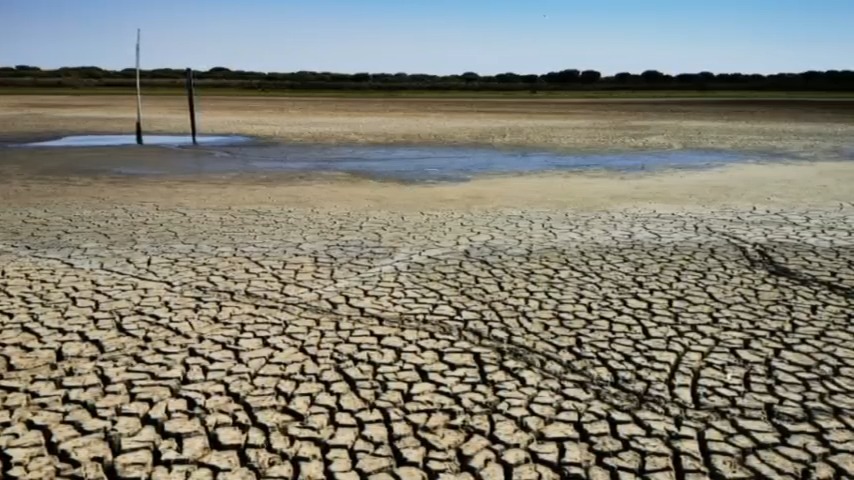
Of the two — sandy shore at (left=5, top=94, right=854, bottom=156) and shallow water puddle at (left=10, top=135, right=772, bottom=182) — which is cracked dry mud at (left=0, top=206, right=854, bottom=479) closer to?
shallow water puddle at (left=10, top=135, right=772, bottom=182)

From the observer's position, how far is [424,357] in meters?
3.91

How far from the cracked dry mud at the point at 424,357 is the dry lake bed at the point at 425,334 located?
16 mm

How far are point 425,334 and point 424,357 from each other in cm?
35

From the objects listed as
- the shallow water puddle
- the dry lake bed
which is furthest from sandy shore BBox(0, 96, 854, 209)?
the shallow water puddle

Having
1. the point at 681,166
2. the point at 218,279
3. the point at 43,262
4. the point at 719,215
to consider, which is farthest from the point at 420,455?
the point at 681,166

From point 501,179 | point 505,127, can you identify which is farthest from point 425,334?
point 505,127

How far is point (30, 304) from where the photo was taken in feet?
15.4

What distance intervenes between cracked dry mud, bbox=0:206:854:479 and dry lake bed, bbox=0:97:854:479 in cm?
2

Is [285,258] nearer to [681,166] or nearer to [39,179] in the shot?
[39,179]

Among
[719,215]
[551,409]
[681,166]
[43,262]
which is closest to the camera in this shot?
[551,409]

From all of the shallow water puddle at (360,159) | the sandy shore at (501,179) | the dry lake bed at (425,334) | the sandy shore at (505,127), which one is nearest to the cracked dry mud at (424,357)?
the dry lake bed at (425,334)

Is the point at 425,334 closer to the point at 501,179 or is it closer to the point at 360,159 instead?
the point at 501,179

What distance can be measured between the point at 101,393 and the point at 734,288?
3998mm

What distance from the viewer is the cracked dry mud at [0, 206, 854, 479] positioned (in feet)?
9.64
